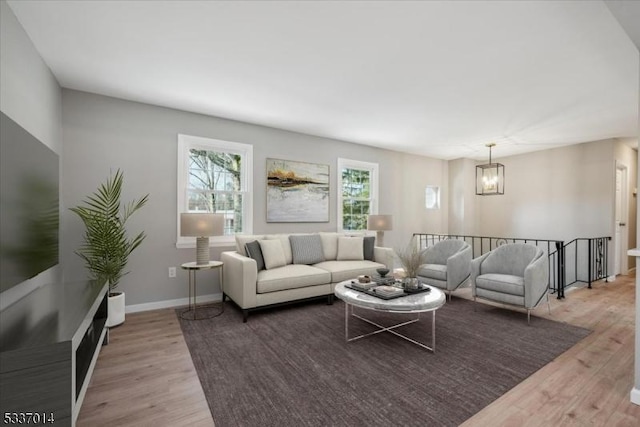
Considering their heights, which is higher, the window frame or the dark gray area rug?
the window frame

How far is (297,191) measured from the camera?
487 centimetres

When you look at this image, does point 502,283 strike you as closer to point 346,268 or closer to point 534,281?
point 534,281

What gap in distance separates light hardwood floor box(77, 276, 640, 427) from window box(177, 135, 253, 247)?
61.1 inches

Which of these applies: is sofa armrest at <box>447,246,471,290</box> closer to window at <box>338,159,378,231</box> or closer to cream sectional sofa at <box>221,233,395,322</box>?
cream sectional sofa at <box>221,233,395,322</box>

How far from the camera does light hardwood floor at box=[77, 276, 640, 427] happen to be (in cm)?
171

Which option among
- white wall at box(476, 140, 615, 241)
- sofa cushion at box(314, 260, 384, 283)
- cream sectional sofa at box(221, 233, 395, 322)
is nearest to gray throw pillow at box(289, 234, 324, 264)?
cream sectional sofa at box(221, 233, 395, 322)

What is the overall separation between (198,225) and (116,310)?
3.85 feet

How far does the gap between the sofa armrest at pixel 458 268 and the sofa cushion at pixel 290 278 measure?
1627 millimetres

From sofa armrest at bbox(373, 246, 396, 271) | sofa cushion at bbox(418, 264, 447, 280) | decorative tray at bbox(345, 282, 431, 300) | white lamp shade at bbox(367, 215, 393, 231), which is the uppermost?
white lamp shade at bbox(367, 215, 393, 231)

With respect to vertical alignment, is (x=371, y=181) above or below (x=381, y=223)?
above

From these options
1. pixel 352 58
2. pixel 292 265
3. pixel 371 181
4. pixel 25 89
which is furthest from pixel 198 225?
pixel 371 181

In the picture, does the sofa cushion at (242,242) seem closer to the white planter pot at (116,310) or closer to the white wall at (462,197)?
the white planter pot at (116,310)

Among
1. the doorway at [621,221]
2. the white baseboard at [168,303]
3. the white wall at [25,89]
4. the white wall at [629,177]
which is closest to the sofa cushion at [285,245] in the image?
the white baseboard at [168,303]

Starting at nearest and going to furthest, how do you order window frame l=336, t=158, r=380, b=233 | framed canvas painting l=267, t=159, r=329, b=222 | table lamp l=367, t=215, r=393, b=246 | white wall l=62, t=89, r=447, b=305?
white wall l=62, t=89, r=447, b=305 → framed canvas painting l=267, t=159, r=329, b=222 → table lamp l=367, t=215, r=393, b=246 → window frame l=336, t=158, r=380, b=233
